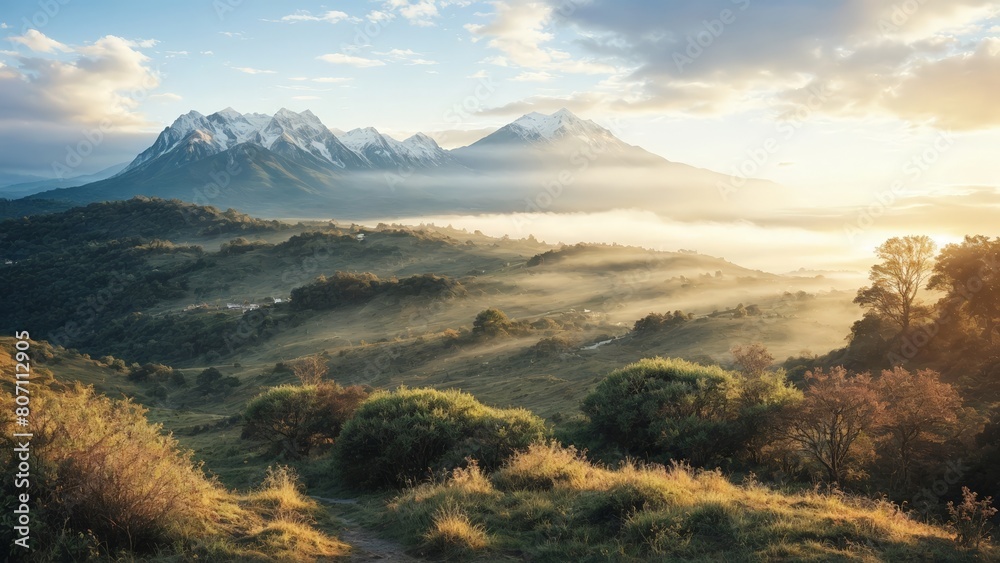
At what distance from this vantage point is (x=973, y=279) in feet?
92.9

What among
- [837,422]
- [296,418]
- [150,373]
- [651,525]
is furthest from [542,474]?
[150,373]

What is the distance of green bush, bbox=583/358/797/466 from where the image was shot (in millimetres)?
17891

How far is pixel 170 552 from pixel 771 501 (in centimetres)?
1030

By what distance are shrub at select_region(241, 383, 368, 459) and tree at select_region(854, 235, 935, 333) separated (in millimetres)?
28323

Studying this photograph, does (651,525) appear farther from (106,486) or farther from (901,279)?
(901,279)

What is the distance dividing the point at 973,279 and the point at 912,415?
17.8m

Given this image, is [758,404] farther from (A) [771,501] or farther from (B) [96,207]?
(B) [96,207]

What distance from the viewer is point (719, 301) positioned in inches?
2613

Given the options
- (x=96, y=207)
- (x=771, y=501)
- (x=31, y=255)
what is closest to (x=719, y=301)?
(x=771, y=501)

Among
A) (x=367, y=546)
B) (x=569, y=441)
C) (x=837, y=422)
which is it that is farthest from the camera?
(x=569, y=441)

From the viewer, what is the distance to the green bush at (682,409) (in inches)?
704

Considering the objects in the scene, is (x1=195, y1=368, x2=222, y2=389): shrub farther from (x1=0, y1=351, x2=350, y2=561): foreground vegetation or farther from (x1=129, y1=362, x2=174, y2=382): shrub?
(x1=0, y1=351, x2=350, y2=561): foreground vegetation

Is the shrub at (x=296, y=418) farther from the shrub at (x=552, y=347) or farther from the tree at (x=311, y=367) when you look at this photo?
the shrub at (x=552, y=347)

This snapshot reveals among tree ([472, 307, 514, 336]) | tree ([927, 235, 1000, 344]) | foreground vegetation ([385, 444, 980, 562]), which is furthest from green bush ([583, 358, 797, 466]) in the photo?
tree ([472, 307, 514, 336])
